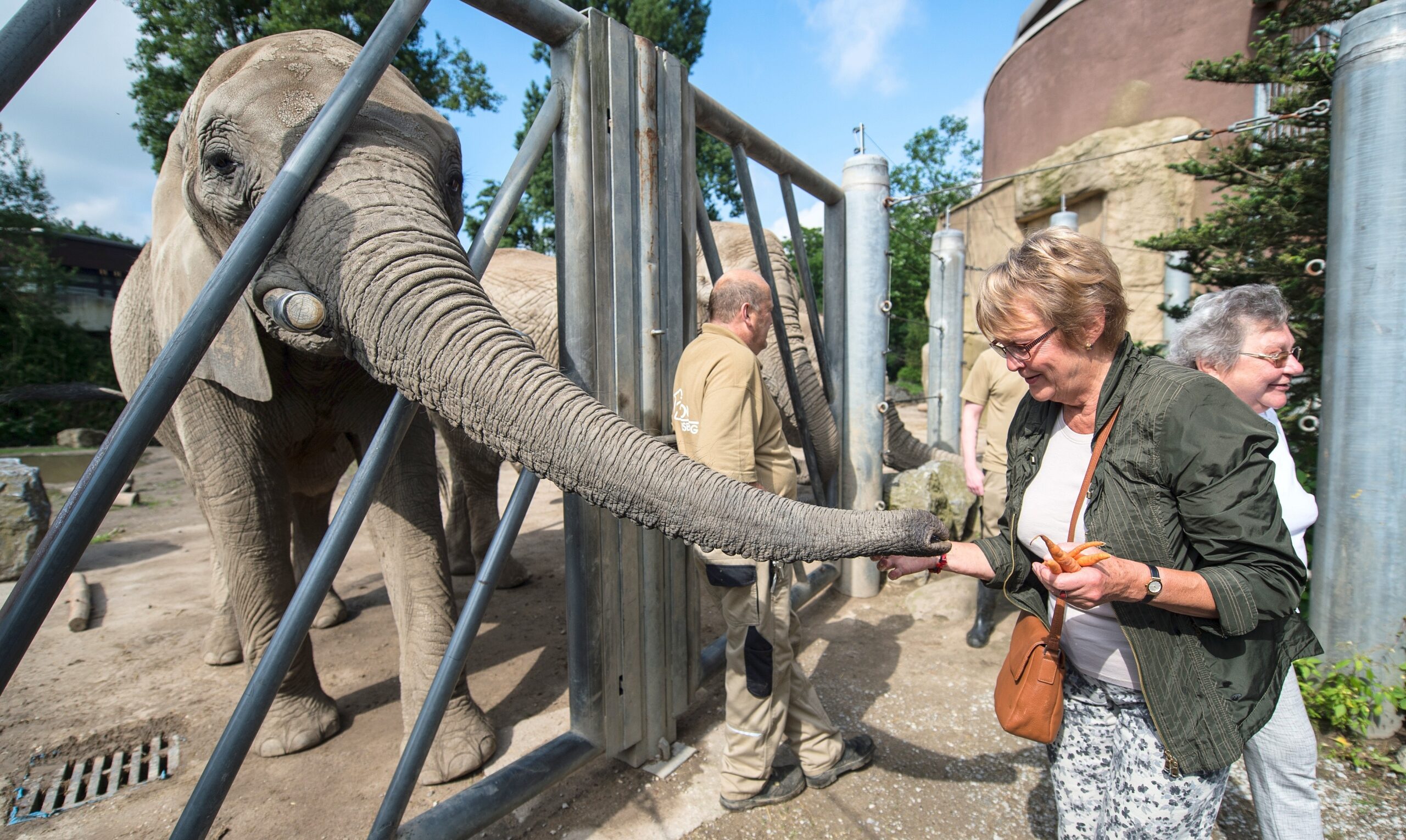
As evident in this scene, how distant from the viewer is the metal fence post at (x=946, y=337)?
7727 mm

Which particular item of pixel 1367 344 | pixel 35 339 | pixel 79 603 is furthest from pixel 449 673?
pixel 35 339

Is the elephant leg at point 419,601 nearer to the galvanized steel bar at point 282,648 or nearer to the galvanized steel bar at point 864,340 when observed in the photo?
the galvanized steel bar at point 282,648

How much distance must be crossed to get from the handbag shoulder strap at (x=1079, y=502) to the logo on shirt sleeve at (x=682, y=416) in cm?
122

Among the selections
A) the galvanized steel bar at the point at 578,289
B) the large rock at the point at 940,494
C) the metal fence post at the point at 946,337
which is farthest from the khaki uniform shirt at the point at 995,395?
the metal fence post at the point at 946,337

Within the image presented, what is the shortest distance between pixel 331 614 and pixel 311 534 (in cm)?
59

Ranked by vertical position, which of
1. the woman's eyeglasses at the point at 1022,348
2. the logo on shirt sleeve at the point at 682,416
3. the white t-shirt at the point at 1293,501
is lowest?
the white t-shirt at the point at 1293,501

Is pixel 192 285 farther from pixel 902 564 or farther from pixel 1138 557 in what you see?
pixel 1138 557

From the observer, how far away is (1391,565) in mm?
2916

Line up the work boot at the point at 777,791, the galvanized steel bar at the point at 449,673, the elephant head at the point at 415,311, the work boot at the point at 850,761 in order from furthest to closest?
the work boot at the point at 850,761, the work boot at the point at 777,791, the galvanized steel bar at the point at 449,673, the elephant head at the point at 415,311

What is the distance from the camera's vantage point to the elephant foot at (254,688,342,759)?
301 cm

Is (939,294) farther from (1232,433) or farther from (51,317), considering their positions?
(51,317)

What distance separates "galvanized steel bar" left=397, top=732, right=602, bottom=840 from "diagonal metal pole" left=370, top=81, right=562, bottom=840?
12cm

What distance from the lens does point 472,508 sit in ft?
17.3

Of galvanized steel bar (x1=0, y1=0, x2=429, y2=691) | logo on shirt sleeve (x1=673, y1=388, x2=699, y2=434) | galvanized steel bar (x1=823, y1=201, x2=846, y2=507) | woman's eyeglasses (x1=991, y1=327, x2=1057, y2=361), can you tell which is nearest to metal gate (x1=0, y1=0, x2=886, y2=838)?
galvanized steel bar (x1=0, y1=0, x2=429, y2=691)
